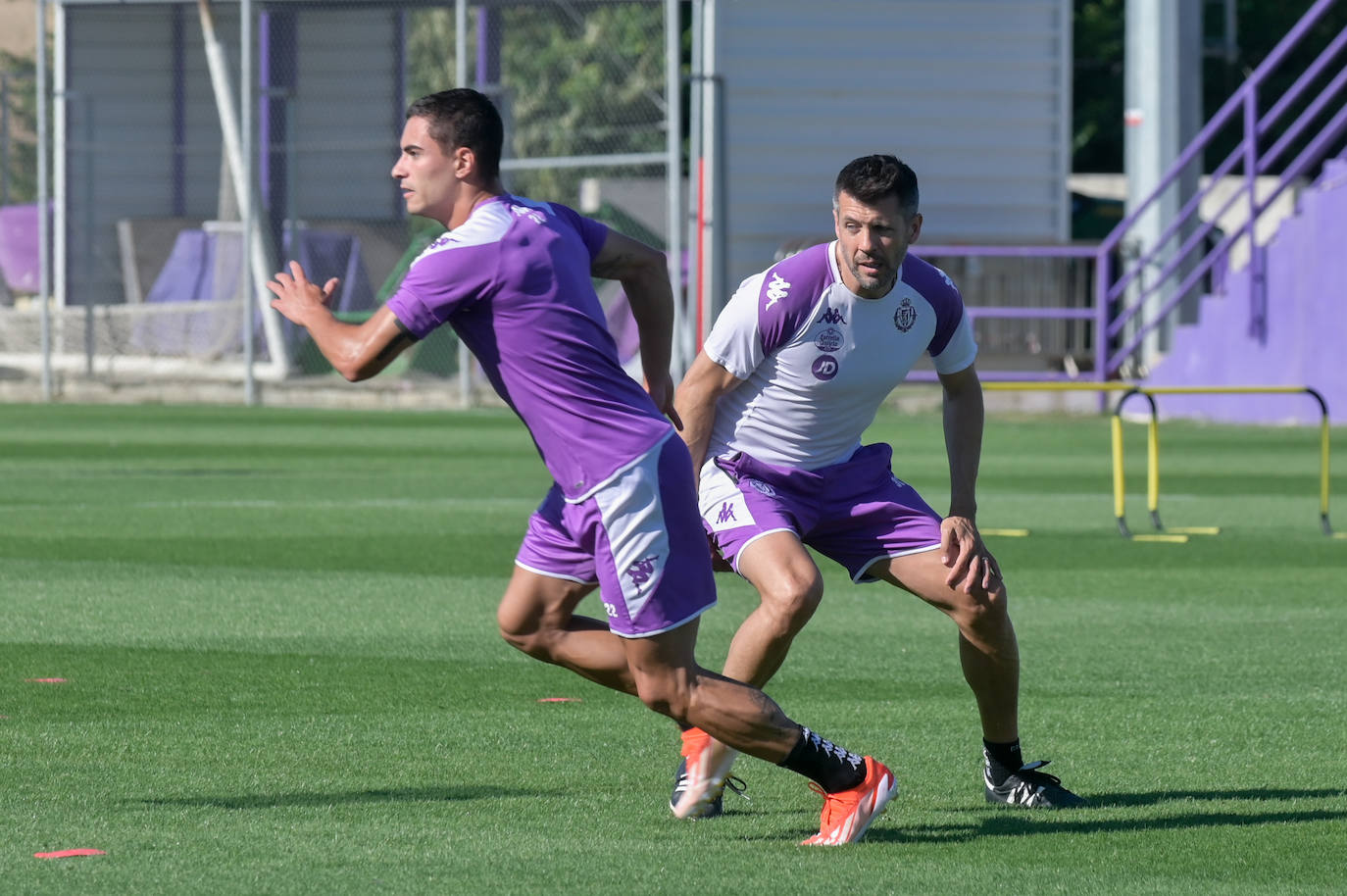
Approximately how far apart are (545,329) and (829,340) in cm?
116

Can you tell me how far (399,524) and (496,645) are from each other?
550 cm

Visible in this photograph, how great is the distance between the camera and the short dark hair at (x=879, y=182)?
5980mm

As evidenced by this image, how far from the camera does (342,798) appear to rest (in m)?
6.17

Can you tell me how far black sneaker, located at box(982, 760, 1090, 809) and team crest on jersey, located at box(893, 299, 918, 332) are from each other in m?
1.28

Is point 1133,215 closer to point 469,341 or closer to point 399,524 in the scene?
point 399,524

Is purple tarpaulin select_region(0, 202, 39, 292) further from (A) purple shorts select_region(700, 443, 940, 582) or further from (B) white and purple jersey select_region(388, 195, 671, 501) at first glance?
(B) white and purple jersey select_region(388, 195, 671, 501)

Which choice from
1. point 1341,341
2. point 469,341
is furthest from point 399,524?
point 1341,341

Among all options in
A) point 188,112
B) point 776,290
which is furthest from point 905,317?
point 188,112

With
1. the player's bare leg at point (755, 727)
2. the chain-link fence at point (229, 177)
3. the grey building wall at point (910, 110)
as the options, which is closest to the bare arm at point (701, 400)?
the player's bare leg at point (755, 727)

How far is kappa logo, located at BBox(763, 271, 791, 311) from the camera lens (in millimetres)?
6297

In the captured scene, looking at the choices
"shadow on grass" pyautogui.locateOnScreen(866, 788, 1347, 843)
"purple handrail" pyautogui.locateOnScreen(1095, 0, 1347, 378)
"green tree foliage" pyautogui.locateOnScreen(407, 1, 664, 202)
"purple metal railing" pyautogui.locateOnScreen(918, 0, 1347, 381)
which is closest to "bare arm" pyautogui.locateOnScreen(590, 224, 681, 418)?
"shadow on grass" pyautogui.locateOnScreen(866, 788, 1347, 843)

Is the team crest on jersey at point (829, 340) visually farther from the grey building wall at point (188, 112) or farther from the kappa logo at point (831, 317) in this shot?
the grey building wall at point (188, 112)

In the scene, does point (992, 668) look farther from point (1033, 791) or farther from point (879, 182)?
point (879, 182)

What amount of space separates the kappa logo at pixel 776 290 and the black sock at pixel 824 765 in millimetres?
1266
